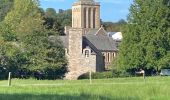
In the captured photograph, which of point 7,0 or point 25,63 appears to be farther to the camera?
point 7,0

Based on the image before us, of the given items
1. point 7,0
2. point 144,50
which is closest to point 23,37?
point 144,50

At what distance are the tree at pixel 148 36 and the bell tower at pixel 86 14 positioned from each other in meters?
95.3

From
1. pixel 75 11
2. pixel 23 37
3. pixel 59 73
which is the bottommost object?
pixel 59 73

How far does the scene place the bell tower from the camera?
171 meters

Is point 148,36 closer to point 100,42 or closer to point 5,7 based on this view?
point 100,42

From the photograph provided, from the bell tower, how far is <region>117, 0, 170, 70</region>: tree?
95.3 metres

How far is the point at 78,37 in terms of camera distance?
89938 mm

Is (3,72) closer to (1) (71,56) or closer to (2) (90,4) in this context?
(1) (71,56)

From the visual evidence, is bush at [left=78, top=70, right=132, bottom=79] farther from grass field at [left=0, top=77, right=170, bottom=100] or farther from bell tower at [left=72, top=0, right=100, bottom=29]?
bell tower at [left=72, top=0, right=100, bottom=29]

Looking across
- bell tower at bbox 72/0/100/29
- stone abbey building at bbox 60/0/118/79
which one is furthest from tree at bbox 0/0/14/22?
stone abbey building at bbox 60/0/118/79

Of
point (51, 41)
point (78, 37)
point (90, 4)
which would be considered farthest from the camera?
point (90, 4)

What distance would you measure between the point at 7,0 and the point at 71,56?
67605 millimetres

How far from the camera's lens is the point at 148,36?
71.2m

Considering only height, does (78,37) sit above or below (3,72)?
above
